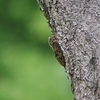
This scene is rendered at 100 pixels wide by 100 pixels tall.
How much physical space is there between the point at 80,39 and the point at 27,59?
4.61 ft

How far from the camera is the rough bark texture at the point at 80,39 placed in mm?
974

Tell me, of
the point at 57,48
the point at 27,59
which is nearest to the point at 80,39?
the point at 57,48

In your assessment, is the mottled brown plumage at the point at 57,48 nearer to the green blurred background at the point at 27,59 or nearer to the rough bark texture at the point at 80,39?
the rough bark texture at the point at 80,39

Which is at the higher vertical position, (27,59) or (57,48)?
(57,48)

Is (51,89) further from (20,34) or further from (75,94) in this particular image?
(75,94)

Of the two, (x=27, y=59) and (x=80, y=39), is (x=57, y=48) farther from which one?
(x=27, y=59)

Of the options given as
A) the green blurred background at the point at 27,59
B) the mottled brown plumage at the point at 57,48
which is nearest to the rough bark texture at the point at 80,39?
the mottled brown plumage at the point at 57,48

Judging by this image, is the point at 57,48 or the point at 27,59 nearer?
the point at 57,48

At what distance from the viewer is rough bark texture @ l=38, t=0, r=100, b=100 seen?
3.20 ft

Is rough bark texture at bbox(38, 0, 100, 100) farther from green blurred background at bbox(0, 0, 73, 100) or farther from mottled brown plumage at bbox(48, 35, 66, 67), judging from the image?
green blurred background at bbox(0, 0, 73, 100)

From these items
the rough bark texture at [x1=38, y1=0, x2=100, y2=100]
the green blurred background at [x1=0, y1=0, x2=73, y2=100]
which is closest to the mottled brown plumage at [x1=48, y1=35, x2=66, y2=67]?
the rough bark texture at [x1=38, y1=0, x2=100, y2=100]

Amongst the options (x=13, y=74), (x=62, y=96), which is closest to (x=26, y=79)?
(x=13, y=74)

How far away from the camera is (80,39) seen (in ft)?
3.24

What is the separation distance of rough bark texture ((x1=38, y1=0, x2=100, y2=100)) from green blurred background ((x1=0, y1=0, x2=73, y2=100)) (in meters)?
1.22
